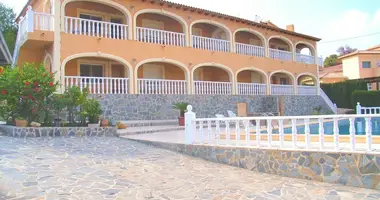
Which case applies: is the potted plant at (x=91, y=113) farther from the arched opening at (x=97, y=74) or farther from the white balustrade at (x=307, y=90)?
the white balustrade at (x=307, y=90)

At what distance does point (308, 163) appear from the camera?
22.1ft

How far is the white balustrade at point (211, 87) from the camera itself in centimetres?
1841

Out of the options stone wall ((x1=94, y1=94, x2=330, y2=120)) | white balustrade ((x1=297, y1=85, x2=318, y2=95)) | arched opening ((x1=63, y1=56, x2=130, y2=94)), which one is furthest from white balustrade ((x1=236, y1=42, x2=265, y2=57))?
arched opening ((x1=63, y1=56, x2=130, y2=94))

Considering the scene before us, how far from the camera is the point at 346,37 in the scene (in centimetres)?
4325

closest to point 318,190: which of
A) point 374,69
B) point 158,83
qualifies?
point 158,83

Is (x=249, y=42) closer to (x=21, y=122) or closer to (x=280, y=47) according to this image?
(x=280, y=47)

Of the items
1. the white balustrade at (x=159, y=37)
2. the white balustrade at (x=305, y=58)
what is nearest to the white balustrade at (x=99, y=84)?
the white balustrade at (x=159, y=37)

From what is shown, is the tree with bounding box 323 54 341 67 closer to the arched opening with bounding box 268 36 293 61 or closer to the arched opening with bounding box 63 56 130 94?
the arched opening with bounding box 268 36 293 61

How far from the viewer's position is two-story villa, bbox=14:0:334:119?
46.7ft

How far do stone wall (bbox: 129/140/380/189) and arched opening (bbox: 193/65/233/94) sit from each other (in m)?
10.1

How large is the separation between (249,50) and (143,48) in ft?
28.7

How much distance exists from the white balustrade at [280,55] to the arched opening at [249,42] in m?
0.93

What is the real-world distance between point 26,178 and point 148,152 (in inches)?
141

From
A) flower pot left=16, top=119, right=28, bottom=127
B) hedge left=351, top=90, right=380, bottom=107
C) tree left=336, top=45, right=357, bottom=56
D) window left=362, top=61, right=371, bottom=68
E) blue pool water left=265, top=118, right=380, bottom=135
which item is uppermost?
tree left=336, top=45, right=357, bottom=56
